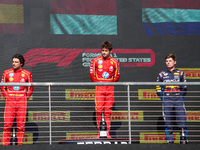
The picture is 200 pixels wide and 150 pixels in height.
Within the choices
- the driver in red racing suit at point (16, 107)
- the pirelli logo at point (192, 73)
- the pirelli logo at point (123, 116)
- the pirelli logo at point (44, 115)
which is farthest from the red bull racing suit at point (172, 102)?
the driver in red racing suit at point (16, 107)

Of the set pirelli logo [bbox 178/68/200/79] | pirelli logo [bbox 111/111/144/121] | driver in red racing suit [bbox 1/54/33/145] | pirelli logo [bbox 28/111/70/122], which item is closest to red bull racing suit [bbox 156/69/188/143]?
pirelli logo [bbox 111/111/144/121]

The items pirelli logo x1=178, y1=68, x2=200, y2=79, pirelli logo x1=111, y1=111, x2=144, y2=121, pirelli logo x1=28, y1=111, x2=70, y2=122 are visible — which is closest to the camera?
pirelli logo x1=28, y1=111, x2=70, y2=122

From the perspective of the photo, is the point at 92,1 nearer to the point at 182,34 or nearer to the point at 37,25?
the point at 37,25

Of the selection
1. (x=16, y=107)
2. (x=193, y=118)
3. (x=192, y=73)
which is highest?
(x=192, y=73)

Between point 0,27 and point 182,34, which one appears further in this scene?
point 182,34

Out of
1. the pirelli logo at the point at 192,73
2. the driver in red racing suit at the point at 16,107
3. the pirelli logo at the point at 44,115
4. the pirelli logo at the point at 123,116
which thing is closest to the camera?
the driver in red racing suit at the point at 16,107

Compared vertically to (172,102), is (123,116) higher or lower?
lower

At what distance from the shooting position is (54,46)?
5344 mm

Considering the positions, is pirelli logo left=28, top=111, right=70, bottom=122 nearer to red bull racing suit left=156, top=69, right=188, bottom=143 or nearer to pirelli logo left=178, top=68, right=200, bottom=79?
red bull racing suit left=156, top=69, right=188, bottom=143

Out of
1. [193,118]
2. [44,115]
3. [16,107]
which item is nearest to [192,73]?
[193,118]

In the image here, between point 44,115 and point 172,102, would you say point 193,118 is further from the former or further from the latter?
point 44,115

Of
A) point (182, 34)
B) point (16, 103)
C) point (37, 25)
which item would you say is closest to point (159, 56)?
point (182, 34)

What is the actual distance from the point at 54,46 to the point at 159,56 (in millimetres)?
1924

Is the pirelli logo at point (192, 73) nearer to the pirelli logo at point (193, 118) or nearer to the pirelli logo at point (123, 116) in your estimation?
the pirelli logo at point (193, 118)
